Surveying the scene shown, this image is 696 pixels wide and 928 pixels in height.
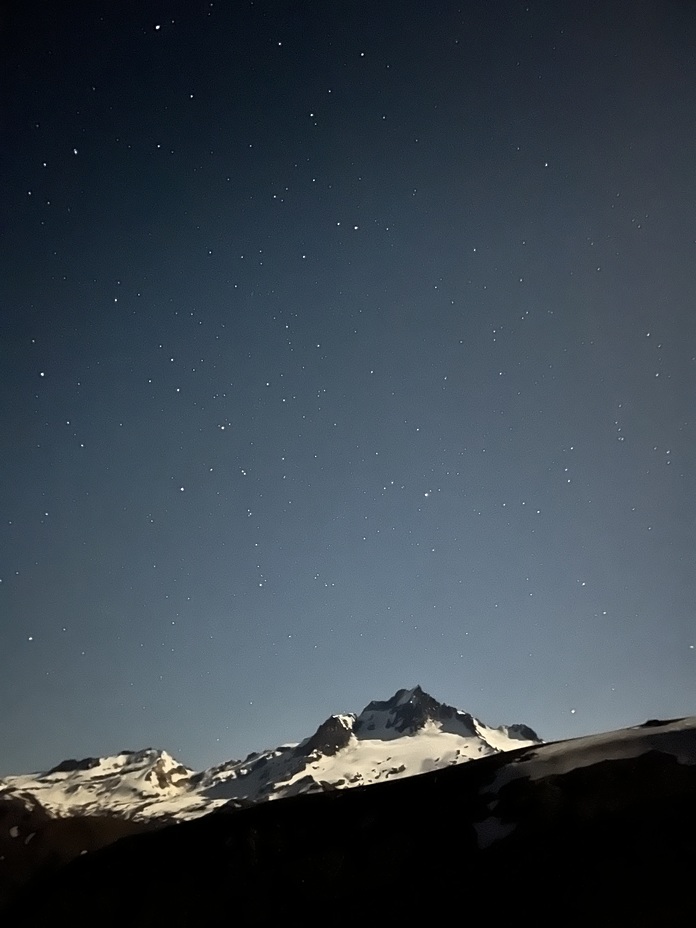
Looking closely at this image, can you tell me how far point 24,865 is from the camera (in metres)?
123

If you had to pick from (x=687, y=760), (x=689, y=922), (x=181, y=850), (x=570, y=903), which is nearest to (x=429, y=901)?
(x=570, y=903)

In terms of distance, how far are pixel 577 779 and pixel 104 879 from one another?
691 inches

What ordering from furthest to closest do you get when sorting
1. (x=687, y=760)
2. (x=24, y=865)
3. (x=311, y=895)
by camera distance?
(x=24, y=865), (x=311, y=895), (x=687, y=760)

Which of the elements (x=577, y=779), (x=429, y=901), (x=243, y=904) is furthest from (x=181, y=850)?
(x=577, y=779)

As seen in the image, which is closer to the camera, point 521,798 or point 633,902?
point 633,902

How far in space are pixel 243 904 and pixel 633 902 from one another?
1162 centimetres

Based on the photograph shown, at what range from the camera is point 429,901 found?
17766 mm

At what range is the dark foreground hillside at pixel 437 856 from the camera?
1593 cm

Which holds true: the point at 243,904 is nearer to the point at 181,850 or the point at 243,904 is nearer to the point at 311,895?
the point at 311,895

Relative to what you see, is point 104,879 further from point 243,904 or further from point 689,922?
point 689,922

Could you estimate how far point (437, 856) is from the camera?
759 inches

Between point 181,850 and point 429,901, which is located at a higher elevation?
point 181,850

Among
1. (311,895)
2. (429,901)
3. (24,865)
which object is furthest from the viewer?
(24,865)

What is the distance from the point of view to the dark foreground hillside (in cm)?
1593
